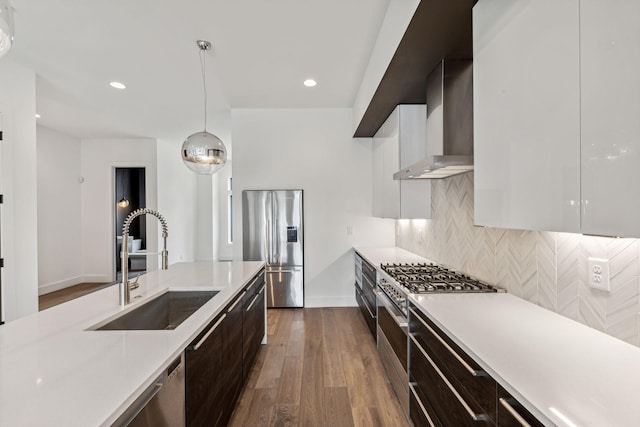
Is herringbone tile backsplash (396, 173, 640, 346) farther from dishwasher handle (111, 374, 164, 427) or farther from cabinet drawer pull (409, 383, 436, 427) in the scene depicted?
dishwasher handle (111, 374, 164, 427)

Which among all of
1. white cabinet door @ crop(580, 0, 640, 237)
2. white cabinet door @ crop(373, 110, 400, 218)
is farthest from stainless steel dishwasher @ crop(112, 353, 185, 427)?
white cabinet door @ crop(373, 110, 400, 218)

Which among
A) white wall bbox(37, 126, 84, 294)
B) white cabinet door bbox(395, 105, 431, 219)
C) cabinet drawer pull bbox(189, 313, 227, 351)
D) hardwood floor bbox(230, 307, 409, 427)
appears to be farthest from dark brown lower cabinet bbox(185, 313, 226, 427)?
white wall bbox(37, 126, 84, 294)

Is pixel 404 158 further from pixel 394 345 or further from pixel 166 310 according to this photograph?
pixel 166 310

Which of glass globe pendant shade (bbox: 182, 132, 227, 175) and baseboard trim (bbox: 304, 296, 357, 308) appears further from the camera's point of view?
baseboard trim (bbox: 304, 296, 357, 308)

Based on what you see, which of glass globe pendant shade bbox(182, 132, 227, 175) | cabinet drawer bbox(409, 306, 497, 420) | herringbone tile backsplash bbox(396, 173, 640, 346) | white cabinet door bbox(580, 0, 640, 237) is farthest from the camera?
glass globe pendant shade bbox(182, 132, 227, 175)

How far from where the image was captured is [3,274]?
3.18m

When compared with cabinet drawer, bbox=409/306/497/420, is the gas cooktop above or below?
above

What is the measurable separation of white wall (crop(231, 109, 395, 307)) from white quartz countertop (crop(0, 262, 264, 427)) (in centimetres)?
293

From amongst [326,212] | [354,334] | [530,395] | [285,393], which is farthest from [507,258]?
[326,212]

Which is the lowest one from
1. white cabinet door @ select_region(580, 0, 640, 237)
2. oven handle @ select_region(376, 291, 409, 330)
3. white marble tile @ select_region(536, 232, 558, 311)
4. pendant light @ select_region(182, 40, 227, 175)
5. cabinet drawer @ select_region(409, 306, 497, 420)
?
oven handle @ select_region(376, 291, 409, 330)

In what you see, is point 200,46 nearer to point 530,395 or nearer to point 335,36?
point 335,36

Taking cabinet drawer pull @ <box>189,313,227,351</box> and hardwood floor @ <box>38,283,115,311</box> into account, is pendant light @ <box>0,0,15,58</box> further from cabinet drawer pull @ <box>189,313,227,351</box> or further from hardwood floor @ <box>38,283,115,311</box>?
hardwood floor @ <box>38,283,115,311</box>

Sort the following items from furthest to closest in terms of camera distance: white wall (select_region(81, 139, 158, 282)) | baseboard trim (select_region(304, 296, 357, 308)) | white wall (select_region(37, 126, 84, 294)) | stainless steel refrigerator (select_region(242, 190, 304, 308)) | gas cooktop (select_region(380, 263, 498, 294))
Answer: white wall (select_region(81, 139, 158, 282)) → white wall (select_region(37, 126, 84, 294)) → baseboard trim (select_region(304, 296, 357, 308)) → stainless steel refrigerator (select_region(242, 190, 304, 308)) → gas cooktop (select_region(380, 263, 498, 294))

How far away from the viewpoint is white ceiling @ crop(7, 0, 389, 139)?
2.40 m
